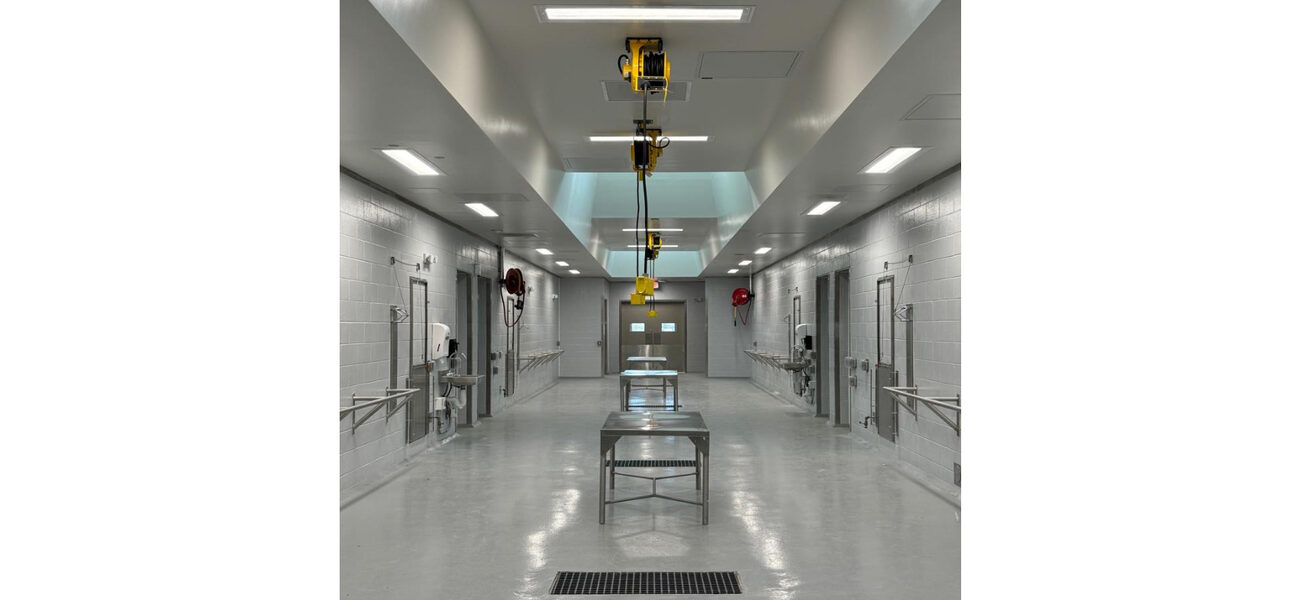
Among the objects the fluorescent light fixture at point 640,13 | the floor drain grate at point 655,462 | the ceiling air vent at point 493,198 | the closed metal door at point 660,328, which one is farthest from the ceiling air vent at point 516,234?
the closed metal door at point 660,328

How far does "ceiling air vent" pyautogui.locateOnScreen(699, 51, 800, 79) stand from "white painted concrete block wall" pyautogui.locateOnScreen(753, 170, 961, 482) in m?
1.70

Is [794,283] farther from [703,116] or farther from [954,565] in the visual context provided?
[954,565]

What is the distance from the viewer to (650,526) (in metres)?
4.56

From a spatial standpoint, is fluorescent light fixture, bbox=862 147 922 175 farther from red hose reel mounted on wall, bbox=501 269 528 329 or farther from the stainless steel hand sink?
red hose reel mounted on wall, bbox=501 269 528 329

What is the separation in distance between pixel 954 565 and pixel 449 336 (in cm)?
554

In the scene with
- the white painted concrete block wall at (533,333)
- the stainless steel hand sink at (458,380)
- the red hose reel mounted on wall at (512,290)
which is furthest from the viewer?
the white painted concrete block wall at (533,333)

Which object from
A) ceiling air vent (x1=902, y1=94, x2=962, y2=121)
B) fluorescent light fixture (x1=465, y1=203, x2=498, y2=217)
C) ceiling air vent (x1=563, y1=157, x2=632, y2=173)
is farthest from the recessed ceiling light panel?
fluorescent light fixture (x1=465, y1=203, x2=498, y2=217)

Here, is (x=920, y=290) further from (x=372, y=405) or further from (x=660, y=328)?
(x=660, y=328)

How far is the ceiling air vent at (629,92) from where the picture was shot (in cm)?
493

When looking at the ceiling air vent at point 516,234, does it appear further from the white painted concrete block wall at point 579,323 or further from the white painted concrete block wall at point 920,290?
the white painted concrete block wall at point 579,323

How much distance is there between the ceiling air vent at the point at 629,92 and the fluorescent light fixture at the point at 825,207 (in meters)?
2.11

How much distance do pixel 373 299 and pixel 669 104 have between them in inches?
112
